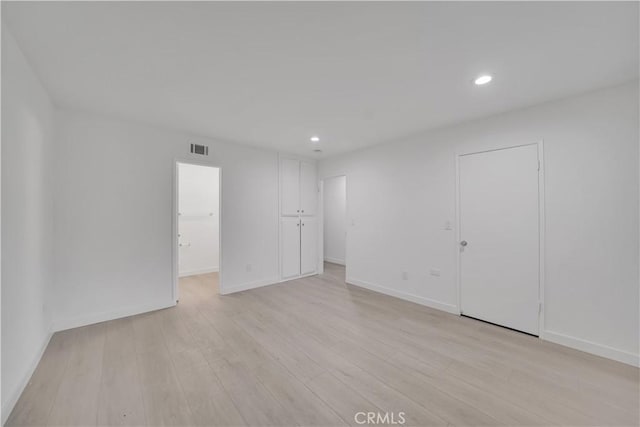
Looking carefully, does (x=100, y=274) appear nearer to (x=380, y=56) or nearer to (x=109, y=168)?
(x=109, y=168)

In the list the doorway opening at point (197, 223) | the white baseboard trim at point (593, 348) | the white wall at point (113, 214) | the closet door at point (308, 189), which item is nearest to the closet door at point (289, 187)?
the closet door at point (308, 189)

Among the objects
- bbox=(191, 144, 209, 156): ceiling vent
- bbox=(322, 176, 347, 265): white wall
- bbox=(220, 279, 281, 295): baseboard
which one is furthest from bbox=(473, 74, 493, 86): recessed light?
bbox=(322, 176, 347, 265): white wall

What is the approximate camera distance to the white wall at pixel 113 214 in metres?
2.73

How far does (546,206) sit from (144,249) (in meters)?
4.72

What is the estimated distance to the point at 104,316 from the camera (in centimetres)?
291

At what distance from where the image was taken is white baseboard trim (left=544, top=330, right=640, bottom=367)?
2094 millimetres

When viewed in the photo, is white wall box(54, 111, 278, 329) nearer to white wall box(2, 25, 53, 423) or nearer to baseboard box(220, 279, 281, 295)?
baseboard box(220, 279, 281, 295)

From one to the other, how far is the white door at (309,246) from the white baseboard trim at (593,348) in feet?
12.0

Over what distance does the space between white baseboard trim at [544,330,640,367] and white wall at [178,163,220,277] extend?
5737 mm

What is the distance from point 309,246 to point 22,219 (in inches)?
155

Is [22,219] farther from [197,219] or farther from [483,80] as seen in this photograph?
[483,80]

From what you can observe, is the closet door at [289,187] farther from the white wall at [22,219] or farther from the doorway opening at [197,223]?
the white wall at [22,219]

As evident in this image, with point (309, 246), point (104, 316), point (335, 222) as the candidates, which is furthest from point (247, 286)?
point (335, 222)

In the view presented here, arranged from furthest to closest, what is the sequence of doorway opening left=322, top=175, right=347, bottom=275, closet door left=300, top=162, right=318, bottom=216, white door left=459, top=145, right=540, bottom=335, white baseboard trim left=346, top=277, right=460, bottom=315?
doorway opening left=322, top=175, right=347, bottom=275 < closet door left=300, top=162, right=318, bottom=216 < white baseboard trim left=346, top=277, right=460, bottom=315 < white door left=459, top=145, right=540, bottom=335
